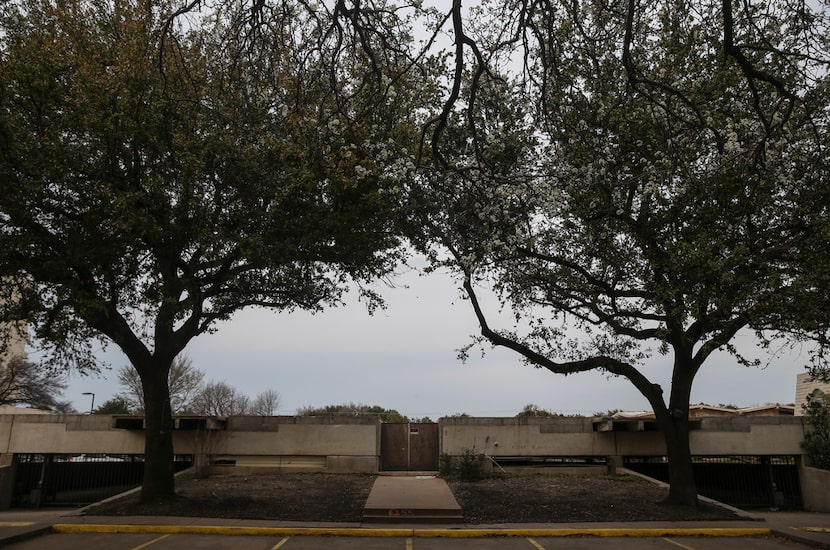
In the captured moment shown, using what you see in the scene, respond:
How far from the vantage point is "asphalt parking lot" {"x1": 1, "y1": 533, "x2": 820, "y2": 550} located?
1048 centimetres

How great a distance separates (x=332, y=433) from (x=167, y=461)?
6.67m

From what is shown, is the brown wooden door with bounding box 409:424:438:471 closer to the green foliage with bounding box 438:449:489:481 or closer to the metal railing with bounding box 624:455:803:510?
the green foliage with bounding box 438:449:489:481

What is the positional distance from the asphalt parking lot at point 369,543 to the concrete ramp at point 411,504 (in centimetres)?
120

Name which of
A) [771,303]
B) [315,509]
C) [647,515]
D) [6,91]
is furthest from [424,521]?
[6,91]

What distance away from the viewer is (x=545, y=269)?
1458 cm

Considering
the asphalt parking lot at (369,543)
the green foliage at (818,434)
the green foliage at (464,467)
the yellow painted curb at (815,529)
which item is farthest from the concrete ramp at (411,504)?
the green foliage at (818,434)

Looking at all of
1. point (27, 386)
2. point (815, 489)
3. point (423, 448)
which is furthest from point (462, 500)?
point (27, 386)

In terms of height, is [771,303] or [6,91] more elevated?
[6,91]

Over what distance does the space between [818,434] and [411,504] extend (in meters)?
14.8

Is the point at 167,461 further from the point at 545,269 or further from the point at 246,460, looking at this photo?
the point at 545,269

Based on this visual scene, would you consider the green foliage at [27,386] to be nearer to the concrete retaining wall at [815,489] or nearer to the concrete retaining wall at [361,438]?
the concrete retaining wall at [361,438]

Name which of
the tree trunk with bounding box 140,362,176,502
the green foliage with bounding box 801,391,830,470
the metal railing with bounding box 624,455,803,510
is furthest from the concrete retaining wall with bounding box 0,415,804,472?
the tree trunk with bounding box 140,362,176,502

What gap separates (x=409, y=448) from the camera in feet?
68.2

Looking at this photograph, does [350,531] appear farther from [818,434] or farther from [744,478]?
[818,434]
